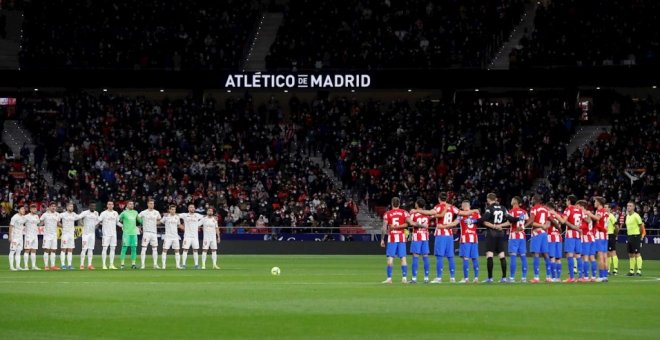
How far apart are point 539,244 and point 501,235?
141 centimetres

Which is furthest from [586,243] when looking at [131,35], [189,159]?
[131,35]

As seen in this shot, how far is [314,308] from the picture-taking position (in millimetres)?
23219

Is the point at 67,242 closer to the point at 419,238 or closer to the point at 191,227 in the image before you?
the point at 191,227

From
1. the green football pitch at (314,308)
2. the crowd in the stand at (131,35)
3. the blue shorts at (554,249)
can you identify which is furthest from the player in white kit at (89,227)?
the crowd in the stand at (131,35)

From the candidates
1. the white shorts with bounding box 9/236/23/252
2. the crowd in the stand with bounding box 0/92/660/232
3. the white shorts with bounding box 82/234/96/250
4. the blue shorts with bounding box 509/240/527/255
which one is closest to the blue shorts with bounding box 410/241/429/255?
the blue shorts with bounding box 509/240/527/255

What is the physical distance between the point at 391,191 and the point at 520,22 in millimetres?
15058

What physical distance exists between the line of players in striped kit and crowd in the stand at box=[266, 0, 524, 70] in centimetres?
3287

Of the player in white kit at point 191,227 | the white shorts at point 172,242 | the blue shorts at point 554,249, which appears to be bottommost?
the blue shorts at point 554,249

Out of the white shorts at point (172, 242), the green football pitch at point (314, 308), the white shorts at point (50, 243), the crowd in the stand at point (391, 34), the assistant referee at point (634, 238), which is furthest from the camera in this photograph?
the crowd in the stand at point (391, 34)

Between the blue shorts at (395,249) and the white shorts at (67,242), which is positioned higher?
the white shorts at (67,242)

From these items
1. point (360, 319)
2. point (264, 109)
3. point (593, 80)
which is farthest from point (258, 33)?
point (360, 319)

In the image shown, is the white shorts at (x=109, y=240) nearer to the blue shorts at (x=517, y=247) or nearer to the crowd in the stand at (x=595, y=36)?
the blue shorts at (x=517, y=247)

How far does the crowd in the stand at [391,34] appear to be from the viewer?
66.4 m

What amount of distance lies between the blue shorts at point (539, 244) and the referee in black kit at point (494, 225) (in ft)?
3.54
